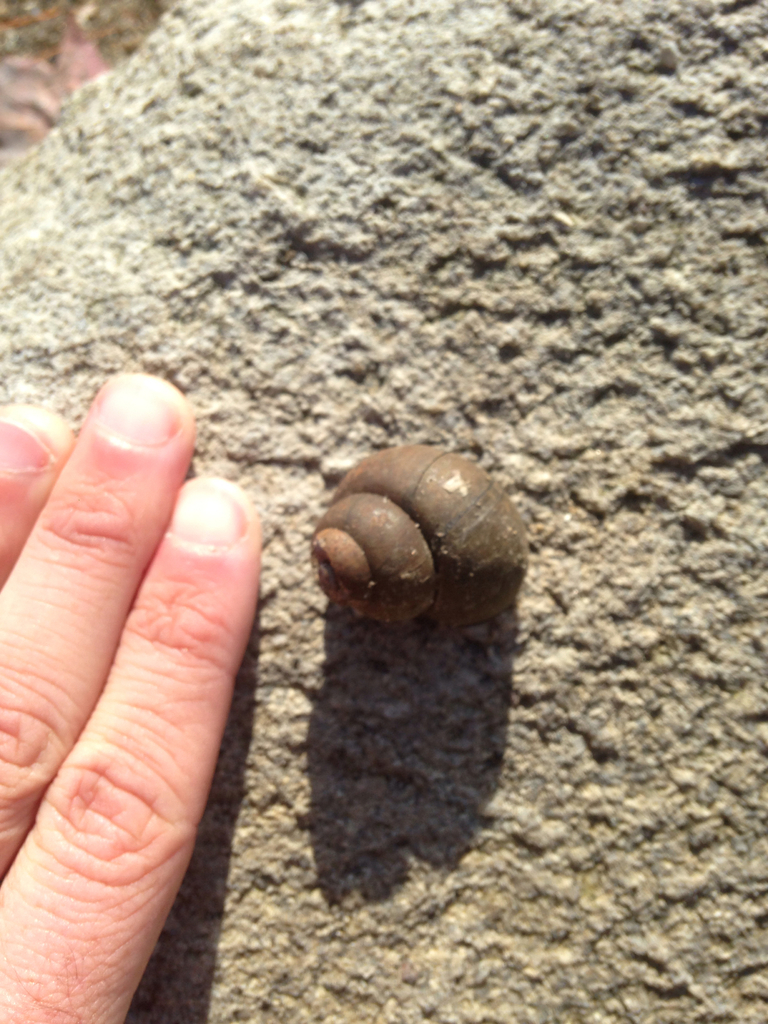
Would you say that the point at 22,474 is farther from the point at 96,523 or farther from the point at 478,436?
the point at 478,436

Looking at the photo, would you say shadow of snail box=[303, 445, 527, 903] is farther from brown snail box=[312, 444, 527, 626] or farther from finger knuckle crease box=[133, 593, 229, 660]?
finger knuckle crease box=[133, 593, 229, 660]

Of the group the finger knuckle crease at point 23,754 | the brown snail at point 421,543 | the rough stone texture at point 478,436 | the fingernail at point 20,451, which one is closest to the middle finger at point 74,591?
the finger knuckle crease at point 23,754

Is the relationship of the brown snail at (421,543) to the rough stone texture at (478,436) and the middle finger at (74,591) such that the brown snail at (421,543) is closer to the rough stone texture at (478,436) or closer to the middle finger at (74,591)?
the rough stone texture at (478,436)

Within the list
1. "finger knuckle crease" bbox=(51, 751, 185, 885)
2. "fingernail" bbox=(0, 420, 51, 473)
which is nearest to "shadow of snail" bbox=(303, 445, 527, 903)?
"finger knuckle crease" bbox=(51, 751, 185, 885)

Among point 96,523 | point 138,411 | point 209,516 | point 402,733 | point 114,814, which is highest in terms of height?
point 138,411

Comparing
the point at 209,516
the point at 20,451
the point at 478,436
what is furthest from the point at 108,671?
the point at 478,436

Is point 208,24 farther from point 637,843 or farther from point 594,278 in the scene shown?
point 637,843

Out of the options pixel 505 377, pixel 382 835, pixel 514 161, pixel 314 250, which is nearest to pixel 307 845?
pixel 382 835
